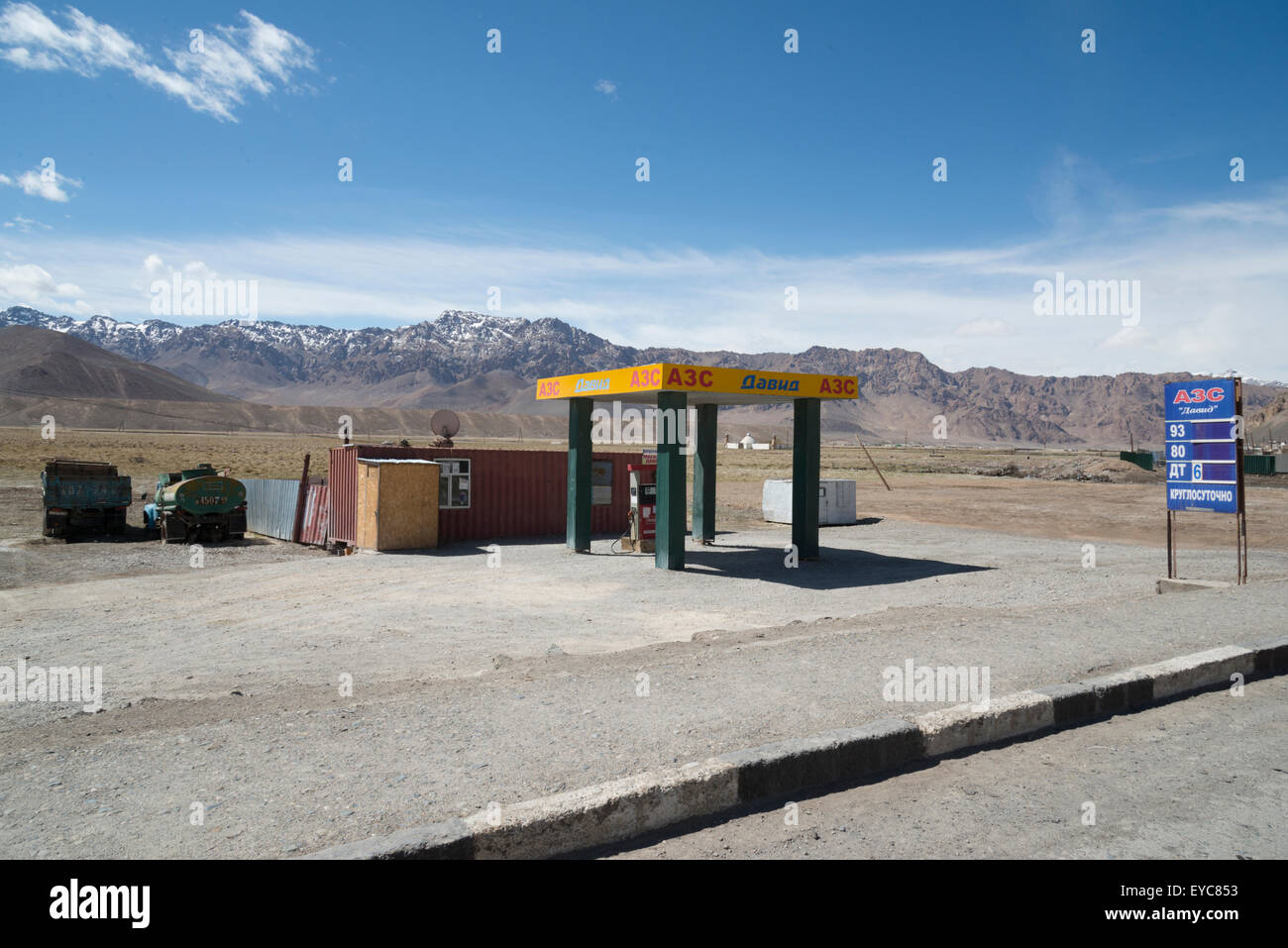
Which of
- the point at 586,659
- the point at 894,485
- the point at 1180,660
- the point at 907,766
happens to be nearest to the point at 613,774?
the point at 907,766

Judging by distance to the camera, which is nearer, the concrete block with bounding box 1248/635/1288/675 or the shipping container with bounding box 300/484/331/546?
the concrete block with bounding box 1248/635/1288/675

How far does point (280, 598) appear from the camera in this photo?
43.1 ft

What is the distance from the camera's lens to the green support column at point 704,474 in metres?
19.7

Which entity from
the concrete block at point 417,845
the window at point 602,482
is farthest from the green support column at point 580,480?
the concrete block at point 417,845

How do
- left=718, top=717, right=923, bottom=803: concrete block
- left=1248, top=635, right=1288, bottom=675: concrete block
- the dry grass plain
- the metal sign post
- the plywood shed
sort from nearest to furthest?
1. left=718, top=717, right=923, bottom=803: concrete block
2. left=1248, top=635, right=1288, bottom=675: concrete block
3. the metal sign post
4. the plywood shed
5. the dry grass plain

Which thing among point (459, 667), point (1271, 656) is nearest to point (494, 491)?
point (459, 667)

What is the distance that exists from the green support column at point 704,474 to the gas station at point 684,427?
2 centimetres

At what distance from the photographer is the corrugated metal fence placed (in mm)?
22625

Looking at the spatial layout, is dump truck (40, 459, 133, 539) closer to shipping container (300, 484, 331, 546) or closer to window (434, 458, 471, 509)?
shipping container (300, 484, 331, 546)

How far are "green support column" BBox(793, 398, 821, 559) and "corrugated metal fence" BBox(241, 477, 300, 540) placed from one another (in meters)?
13.6

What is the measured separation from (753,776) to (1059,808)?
1.73 meters

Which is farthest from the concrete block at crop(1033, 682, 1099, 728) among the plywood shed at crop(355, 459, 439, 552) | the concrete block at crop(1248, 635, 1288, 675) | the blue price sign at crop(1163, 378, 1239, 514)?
the plywood shed at crop(355, 459, 439, 552)

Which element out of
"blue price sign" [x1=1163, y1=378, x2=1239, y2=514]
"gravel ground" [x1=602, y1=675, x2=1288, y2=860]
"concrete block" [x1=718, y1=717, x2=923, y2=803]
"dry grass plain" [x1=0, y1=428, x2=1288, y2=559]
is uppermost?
"blue price sign" [x1=1163, y1=378, x2=1239, y2=514]
